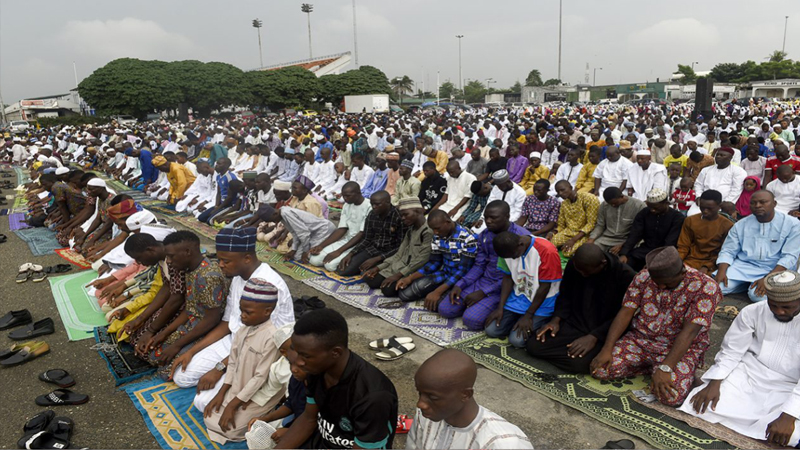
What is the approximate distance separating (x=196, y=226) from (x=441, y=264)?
575 centimetres

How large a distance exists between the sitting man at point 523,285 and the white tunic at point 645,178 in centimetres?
460

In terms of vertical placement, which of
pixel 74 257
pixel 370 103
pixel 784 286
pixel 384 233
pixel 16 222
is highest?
pixel 370 103

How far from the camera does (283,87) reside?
47281 mm

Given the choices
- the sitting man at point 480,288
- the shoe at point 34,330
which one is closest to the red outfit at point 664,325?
the sitting man at point 480,288

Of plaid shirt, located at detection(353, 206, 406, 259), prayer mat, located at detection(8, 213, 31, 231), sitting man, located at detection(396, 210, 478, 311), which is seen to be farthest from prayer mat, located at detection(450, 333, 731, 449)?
prayer mat, located at detection(8, 213, 31, 231)

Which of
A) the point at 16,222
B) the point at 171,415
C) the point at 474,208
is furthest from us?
the point at 16,222

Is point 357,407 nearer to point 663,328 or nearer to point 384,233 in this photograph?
Result: point 663,328

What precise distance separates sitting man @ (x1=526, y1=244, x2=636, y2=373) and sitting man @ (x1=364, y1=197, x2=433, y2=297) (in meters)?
1.73

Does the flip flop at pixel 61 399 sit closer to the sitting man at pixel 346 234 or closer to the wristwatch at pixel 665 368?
the sitting man at pixel 346 234

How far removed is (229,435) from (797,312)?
11.5 feet

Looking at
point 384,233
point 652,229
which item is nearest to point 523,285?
point 652,229

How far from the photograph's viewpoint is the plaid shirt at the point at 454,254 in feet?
16.5

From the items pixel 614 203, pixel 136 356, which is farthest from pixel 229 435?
pixel 614 203

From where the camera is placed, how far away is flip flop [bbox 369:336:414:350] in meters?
4.35
